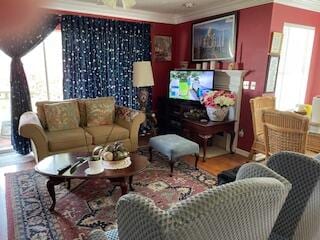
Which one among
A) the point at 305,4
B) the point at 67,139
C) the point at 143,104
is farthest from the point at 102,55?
the point at 305,4

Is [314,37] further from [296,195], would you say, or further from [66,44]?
[66,44]

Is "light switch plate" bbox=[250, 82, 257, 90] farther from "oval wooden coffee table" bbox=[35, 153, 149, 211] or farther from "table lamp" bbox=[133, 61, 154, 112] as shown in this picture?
"oval wooden coffee table" bbox=[35, 153, 149, 211]

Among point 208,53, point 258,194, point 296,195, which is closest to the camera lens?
point 258,194

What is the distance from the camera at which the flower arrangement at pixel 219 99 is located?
3.55 metres

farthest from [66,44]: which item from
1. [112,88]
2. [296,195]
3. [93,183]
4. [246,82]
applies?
[296,195]

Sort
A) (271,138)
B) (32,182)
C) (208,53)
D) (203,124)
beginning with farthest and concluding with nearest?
(208,53) → (203,124) → (32,182) → (271,138)

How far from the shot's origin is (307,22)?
3.64 metres

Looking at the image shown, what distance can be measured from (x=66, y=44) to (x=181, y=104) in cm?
217

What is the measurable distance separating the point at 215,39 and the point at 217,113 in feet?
4.38

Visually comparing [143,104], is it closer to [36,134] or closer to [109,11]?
[109,11]

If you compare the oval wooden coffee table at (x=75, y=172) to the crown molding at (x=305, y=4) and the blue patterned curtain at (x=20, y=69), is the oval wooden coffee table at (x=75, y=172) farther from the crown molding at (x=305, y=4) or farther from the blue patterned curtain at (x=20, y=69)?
the crown molding at (x=305, y=4)

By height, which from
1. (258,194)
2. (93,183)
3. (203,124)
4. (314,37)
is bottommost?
(93,183)

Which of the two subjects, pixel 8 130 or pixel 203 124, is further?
pixel 8 130

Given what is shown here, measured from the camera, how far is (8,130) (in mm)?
4480
